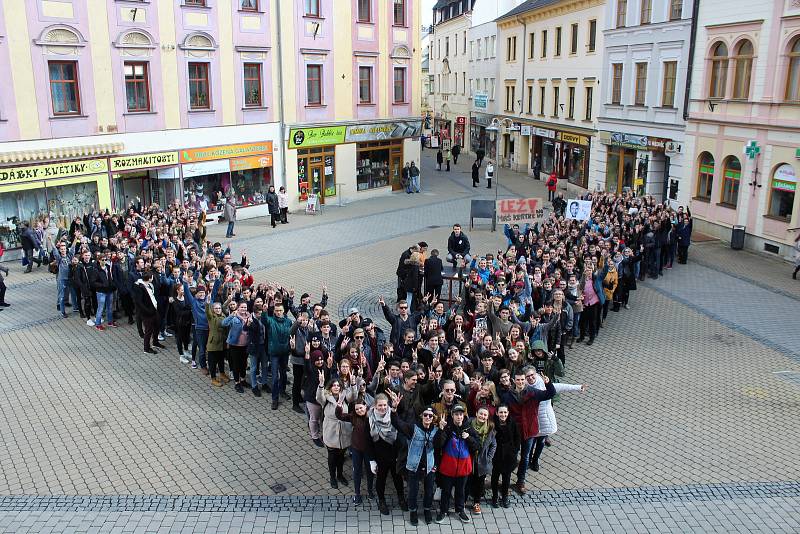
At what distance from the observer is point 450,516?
8375mm

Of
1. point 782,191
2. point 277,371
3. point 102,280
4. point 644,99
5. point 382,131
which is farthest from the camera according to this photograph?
point 382,131

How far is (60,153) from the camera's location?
2181cm

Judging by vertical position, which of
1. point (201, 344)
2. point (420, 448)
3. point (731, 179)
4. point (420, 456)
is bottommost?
point (201, 344)

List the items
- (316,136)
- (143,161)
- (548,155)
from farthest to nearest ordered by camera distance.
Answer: (548,155) → (316,136) → (143,161)

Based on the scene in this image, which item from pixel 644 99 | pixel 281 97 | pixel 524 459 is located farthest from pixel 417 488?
pixel 644 99

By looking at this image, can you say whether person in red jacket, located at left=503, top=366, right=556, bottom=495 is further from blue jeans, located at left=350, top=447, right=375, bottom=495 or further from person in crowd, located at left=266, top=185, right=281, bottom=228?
person in crowd, located at left=266, top=185, right=281, bottom=228

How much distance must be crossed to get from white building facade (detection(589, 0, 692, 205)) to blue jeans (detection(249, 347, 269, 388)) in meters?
20.4

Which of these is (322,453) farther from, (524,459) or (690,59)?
(690,59)

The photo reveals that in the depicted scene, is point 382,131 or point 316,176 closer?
point 316,176

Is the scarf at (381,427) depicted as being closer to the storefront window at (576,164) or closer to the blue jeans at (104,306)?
the blue jeans at (104,306)

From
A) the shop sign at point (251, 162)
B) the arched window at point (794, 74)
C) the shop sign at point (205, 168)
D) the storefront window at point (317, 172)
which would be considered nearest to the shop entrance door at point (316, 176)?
the storefront window at point (317, 172)

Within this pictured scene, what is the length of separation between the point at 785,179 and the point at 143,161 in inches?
822

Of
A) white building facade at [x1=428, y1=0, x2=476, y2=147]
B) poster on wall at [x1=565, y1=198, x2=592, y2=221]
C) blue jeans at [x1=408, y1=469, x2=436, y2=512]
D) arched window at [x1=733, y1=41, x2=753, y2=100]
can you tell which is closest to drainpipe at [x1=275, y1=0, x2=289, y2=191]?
poster on wall at [x1=565, y1=198, x2=592, y2=221]

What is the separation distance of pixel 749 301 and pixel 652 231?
124 inches
